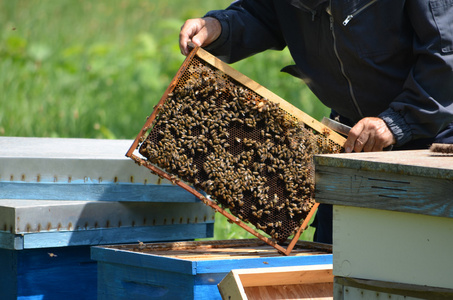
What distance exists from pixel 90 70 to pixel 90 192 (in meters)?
5.64

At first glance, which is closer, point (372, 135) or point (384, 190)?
point (384, 190)

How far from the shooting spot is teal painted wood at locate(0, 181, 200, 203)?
2836mm

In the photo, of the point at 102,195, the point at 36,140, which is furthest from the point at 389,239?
the point at 36,140

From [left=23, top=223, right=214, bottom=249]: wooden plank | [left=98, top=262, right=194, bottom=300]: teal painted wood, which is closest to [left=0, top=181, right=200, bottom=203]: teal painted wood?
[left=23, top=223, right=214, bottom=249]: wooden plank

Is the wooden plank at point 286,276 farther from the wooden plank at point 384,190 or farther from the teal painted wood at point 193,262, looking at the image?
the wooden plank at point 384,190

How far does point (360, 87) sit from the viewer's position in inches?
109

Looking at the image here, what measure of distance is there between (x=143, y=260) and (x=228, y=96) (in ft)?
2.39

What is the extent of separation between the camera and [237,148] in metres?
2.61

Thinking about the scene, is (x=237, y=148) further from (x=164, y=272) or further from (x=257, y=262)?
(x=164, y=272)

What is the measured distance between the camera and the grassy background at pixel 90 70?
6543 millimetres

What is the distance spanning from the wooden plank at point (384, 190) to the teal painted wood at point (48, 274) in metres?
1.33

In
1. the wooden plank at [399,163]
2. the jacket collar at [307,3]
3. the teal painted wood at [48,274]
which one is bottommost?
the teal painted wood at [48,274]

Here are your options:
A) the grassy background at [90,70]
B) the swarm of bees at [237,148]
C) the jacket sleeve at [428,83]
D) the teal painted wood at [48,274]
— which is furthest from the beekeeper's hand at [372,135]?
→ the grassy background at [90,70]

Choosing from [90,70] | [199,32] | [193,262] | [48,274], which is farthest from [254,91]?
[90,70]
